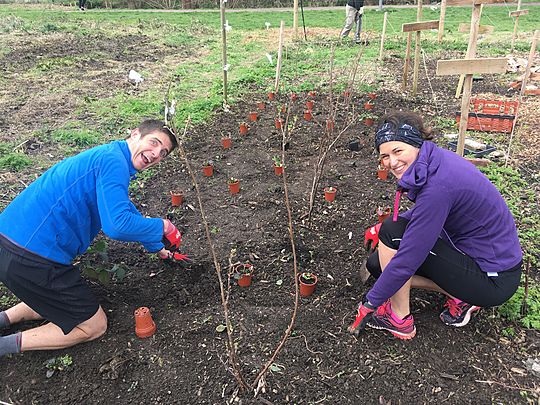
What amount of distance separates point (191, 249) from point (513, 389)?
7.32 ft

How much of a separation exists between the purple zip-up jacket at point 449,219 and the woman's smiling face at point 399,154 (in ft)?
0.15

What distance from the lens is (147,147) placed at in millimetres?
2459

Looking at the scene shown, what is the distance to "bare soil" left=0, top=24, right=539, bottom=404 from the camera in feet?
7.20

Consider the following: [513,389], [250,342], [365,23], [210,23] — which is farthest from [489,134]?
[210,23]

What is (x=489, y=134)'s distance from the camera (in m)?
5.53

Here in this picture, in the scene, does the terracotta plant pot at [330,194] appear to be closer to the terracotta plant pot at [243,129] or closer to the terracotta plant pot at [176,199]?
the terracotta plant pot at [176,199]

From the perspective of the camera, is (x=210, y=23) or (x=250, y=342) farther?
(x=210, y=23)

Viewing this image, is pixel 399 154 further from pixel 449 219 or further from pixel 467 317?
pixel 467 317

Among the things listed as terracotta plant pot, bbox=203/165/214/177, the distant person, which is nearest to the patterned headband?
terracotta plant pot, bbox=203/165/214/177

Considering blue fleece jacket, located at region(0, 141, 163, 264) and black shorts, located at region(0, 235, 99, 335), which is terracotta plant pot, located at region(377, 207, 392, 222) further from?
black shorts, located at region(0, 235, 99, 335)

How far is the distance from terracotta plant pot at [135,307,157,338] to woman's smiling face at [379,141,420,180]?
157 cm

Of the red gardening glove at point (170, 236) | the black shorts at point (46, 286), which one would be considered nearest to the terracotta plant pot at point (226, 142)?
the red gardening glove at point (170, 236)

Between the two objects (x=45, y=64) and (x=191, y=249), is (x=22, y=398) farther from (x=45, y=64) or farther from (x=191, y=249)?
(x=45, y=64)

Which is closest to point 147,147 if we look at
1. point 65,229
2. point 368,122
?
point 65,229
